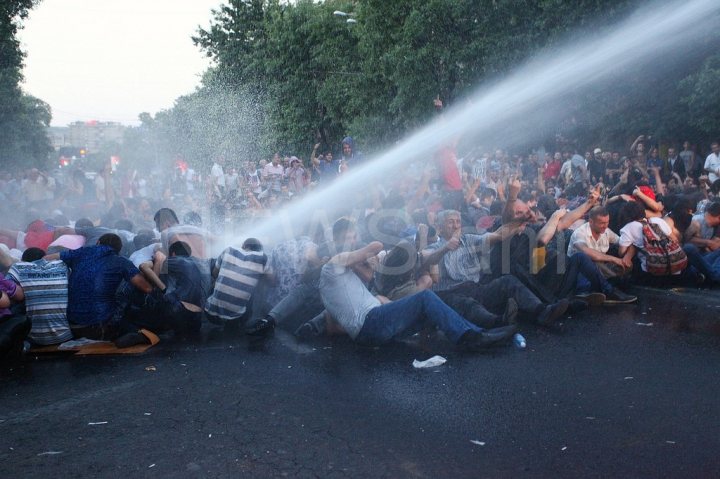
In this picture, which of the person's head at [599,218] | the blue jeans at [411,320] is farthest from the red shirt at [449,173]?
the blue jeans at [411,320]

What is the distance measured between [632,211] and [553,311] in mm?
2371

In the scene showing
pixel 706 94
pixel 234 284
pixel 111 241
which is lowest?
pixel 234 284

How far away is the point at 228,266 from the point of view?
7773 millimetres

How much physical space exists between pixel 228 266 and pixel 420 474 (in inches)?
169

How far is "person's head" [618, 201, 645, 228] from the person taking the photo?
8.68 meters

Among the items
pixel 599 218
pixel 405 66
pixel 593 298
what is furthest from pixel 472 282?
pixel 405 66

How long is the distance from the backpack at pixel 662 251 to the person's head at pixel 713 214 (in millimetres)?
1086

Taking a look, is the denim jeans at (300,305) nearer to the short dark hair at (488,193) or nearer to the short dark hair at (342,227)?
the short dark hair at (342,227)

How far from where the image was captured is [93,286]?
23.6ft

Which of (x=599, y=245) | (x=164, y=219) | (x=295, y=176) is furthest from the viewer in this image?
(x=295, y=176)

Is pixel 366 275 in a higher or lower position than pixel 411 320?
higher

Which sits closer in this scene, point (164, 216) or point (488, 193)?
point (164, 216)

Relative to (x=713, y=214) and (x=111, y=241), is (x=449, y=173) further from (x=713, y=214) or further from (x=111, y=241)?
(x=111, y=241)

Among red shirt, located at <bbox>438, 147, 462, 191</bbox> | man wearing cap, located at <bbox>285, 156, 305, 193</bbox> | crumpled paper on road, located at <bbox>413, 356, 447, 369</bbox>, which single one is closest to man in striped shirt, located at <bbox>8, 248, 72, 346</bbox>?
crumpled paper on road, located at <bbox>413, 356, 447, 369</bbox>
